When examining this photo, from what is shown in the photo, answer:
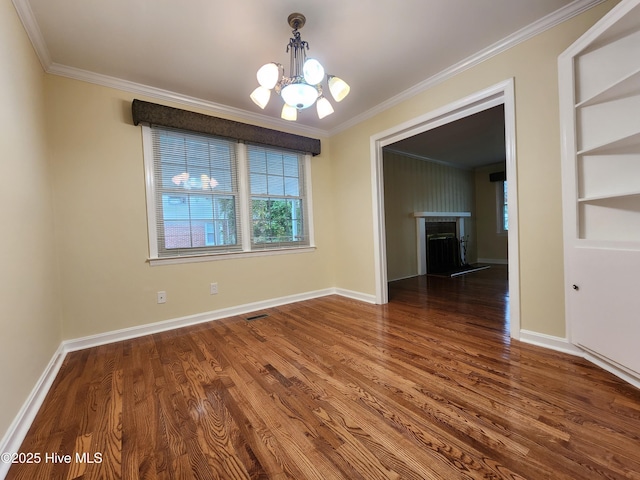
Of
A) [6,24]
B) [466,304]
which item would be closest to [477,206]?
[466,304]

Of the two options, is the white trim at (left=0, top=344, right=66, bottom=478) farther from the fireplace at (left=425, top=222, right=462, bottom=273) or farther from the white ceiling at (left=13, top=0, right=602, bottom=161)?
the fireplace at (left=425, top=222, right=462, bottom=273)

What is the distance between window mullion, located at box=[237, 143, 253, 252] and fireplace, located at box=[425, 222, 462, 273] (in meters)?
3.96

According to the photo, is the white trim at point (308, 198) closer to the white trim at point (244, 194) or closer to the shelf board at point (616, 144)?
the white trim at point (244, 194)

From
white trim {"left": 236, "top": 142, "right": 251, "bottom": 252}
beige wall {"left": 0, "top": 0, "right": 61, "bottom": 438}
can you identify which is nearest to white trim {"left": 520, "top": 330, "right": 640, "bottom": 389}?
white trim {"left": 236, "top": 142, "right": 251, "bottom": 252}

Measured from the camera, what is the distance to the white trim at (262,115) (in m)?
1.82

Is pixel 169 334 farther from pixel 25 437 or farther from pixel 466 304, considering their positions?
pixel 466 304

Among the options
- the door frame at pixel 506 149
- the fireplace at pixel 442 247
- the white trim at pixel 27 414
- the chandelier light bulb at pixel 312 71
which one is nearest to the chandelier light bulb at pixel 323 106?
the chandelier light bulb at pixel 312 71

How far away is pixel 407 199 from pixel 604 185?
12.4 feet

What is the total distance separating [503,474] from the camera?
102 cm

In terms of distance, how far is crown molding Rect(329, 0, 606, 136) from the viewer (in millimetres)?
1831

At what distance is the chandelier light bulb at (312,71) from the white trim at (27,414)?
2444 mm

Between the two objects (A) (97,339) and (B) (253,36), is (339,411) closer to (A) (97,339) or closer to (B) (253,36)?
(A) (97,339)

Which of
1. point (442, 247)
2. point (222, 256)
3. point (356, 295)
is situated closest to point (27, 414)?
point (222, 256)

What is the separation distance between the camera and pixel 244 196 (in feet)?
10.9
